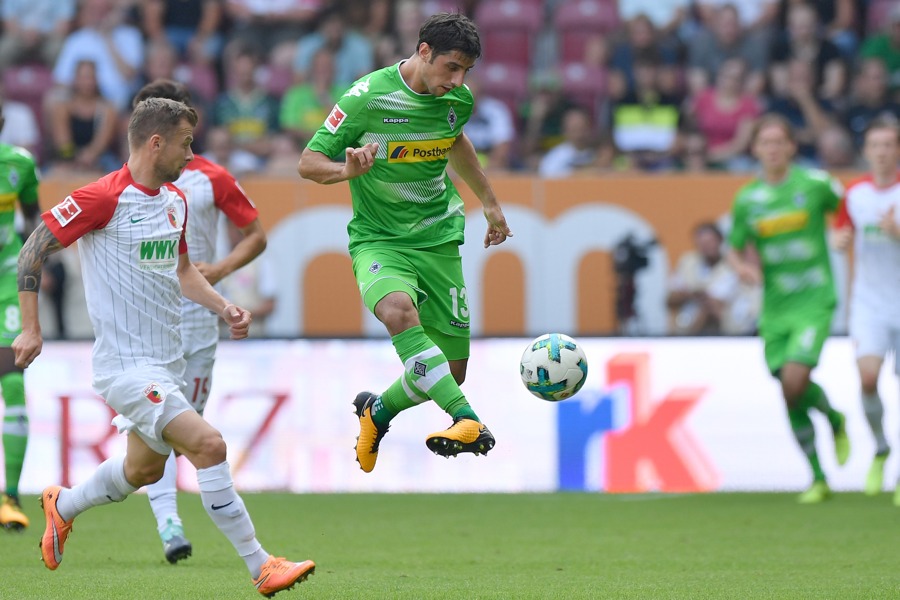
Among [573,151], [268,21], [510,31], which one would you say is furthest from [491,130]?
[268,21]

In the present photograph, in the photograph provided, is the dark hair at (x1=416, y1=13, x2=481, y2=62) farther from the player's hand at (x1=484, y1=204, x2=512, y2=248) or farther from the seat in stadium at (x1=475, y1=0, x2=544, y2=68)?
the seat in stadium at (x1=475, y1=0, x2=544, y2=68)

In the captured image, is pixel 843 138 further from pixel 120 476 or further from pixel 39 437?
pixel 120 476

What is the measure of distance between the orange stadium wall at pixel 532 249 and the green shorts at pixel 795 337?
3208mm

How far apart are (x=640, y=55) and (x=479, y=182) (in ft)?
29.3

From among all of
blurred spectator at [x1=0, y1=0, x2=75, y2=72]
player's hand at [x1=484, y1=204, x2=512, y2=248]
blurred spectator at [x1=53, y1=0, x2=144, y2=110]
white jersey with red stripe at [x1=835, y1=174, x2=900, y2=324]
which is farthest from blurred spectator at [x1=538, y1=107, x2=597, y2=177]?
player's hand at [x1=484, y1=204, x2=512, y2=248]

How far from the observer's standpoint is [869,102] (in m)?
15.7

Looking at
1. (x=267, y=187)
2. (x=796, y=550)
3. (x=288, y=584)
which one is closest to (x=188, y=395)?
(x=288, y=584)

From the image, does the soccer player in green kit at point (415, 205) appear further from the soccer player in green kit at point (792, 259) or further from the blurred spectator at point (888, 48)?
the blurred spectator at point (888, 48)

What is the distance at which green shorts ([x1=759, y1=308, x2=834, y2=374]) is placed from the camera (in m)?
10.5

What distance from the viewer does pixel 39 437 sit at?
12086mm

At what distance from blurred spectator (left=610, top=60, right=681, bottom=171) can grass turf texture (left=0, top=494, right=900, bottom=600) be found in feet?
17.7

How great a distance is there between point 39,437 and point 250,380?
184 centimetres

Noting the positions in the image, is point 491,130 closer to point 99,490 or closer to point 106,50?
point 106,50

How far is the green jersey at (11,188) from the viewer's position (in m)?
8.93
